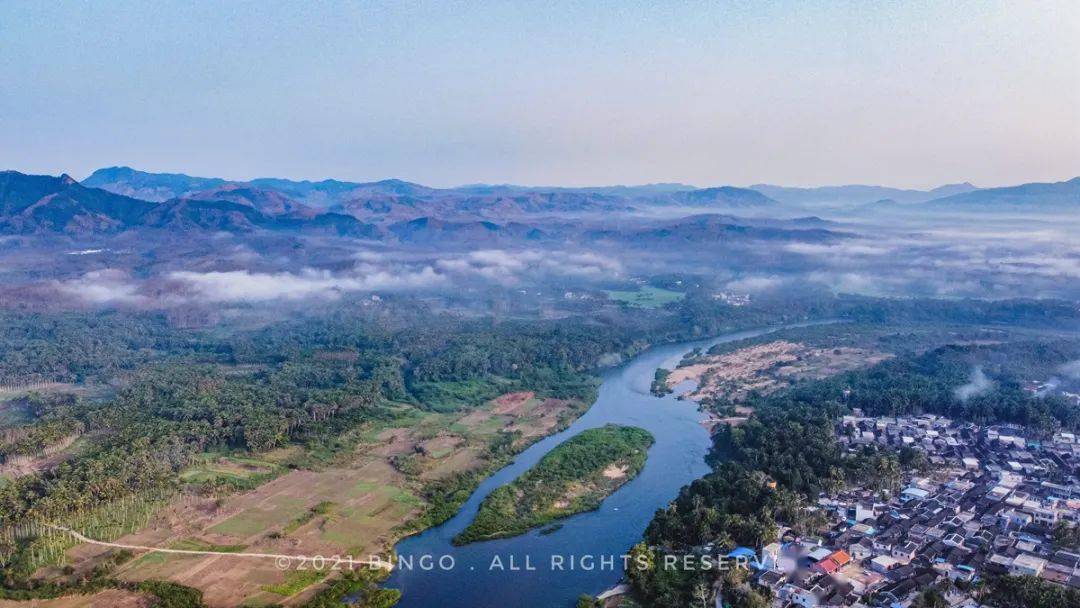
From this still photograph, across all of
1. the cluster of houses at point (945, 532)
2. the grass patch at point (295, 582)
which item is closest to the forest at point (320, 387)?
the cluster of houses at point (945, 532)

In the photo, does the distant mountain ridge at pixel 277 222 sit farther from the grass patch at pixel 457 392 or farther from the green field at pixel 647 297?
the grass patch at pixel 457 392

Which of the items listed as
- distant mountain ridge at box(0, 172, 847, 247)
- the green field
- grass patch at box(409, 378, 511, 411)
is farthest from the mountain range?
grass patch at box(409, 378, 511, 411)

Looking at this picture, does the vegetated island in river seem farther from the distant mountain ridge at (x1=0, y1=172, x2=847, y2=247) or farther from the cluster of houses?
the distant mountain ridge at (x1=0, y1=172, x2=847, y2=247)

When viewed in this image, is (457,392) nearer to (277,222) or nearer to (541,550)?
(541,550)

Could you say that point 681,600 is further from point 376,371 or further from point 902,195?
point 902,195

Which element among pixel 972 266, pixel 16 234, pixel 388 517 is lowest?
pixel 388 517

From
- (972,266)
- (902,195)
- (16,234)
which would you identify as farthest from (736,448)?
(902,195)
